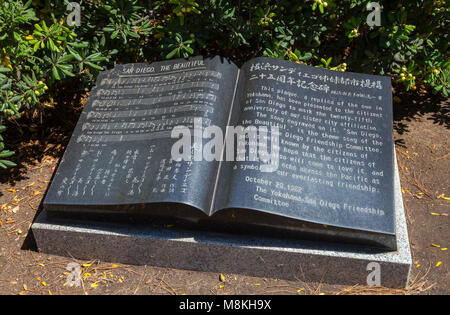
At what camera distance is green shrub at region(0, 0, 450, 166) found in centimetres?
314

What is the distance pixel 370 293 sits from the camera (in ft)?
8.61

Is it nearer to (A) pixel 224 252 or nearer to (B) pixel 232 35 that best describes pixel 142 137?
(A) pixel 224 252

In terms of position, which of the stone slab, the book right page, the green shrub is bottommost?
the stone slab

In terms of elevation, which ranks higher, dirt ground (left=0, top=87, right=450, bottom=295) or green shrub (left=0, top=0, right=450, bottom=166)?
green shrub (left=0, top=0, right=450, bottom=166)

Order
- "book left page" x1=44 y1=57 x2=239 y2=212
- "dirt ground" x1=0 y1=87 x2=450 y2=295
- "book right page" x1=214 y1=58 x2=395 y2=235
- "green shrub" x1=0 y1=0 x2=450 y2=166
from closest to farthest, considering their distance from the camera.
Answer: "book right page" x1=214 y1=58 x2=395 y2=235, "book left page" x1=44 y1=57 x2=239 y2=212, "dirt ground" x1=0 y1=87 x2=450 y2=295, "green shrub" x1=0 y1=0 x2=450 y2=166

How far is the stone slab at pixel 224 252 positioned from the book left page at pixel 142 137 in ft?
0.63

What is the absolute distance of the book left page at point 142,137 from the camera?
2.57 m

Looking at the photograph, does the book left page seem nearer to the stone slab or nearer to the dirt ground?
the stone slab

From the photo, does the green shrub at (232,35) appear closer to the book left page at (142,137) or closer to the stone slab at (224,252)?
the book left page at (142,137)

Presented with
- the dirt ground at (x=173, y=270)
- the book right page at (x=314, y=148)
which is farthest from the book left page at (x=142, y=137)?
the dirt ground at (x=173, y=270)

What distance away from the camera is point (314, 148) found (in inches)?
108

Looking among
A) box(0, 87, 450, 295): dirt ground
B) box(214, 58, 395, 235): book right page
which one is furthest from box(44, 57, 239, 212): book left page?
box(0, 87, 450, 295): dirt ground

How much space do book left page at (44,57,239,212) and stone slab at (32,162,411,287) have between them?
0.63 feet

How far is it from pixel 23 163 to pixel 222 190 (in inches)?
77.7
